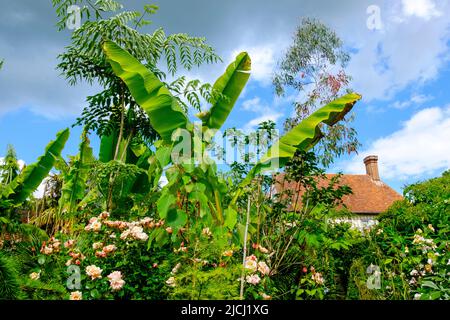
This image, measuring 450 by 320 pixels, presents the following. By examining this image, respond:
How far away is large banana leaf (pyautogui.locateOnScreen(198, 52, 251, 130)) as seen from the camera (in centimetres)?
571

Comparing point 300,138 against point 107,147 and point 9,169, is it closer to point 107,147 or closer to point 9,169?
point 107,147

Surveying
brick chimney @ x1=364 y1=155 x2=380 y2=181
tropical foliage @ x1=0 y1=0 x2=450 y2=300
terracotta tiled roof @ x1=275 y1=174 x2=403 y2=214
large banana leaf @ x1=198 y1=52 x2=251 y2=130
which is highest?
brick chimney @ x1=364 y1=155 x2=380 y2=181

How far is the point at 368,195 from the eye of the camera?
18734mm

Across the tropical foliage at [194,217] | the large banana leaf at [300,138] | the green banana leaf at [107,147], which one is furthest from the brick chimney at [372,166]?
the green banana leaf at [107,147]

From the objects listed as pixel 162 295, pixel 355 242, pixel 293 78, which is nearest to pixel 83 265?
pixel 162 295

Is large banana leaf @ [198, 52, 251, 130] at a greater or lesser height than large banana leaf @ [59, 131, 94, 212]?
greater

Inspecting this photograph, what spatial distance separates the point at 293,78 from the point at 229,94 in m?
7.08

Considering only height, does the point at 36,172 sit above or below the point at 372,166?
below

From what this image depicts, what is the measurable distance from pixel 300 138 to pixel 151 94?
2042 millimetres

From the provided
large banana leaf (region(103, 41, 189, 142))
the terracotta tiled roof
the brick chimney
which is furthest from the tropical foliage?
the brick chimney

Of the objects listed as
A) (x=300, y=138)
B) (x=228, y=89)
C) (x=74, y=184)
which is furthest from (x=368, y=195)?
(x=74, y=184)

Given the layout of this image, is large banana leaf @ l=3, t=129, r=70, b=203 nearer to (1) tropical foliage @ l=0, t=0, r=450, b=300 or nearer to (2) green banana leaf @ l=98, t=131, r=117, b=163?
(1) tropical foliage @ l=0, t=0, r=450, b=300

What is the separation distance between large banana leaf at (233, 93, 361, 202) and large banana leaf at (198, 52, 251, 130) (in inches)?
44.8

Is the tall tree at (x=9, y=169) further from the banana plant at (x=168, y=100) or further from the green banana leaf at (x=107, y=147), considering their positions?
the banana plant at (x=168, y=100)
